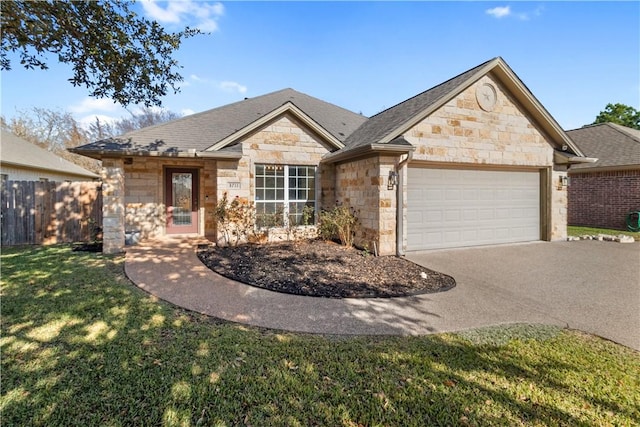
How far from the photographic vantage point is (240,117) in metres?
12.4

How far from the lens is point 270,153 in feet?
32.3

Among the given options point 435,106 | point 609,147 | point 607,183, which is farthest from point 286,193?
point 609,147

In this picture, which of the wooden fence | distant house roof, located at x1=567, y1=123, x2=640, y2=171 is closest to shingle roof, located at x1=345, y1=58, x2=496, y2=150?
the wooden fence

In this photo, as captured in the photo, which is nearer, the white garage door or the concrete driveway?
the concrete driveway

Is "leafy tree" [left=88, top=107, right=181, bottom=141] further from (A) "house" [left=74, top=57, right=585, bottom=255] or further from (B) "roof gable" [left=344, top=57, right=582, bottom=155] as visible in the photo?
(B) "roof gable" [left=344, top=57, right=582, bottom=155]

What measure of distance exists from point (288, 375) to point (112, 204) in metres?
8.31

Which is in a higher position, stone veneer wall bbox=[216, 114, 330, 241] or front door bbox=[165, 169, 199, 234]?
stone veneer wall bbox=[216, 114, 330, 241]

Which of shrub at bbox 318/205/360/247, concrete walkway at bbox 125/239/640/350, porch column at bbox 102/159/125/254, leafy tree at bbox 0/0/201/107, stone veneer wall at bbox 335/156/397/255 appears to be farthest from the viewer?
shrub at bbox 318/205/360/247

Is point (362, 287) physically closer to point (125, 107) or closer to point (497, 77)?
point (125, 107)

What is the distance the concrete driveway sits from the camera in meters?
4.53

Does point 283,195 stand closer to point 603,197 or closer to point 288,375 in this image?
point 288,375

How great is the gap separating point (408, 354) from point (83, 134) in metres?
36.8

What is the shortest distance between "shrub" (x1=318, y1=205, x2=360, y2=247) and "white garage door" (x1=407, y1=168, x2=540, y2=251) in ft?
5.40

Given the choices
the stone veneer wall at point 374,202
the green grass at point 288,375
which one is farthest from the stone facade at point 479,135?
the green grass at point 288,375
